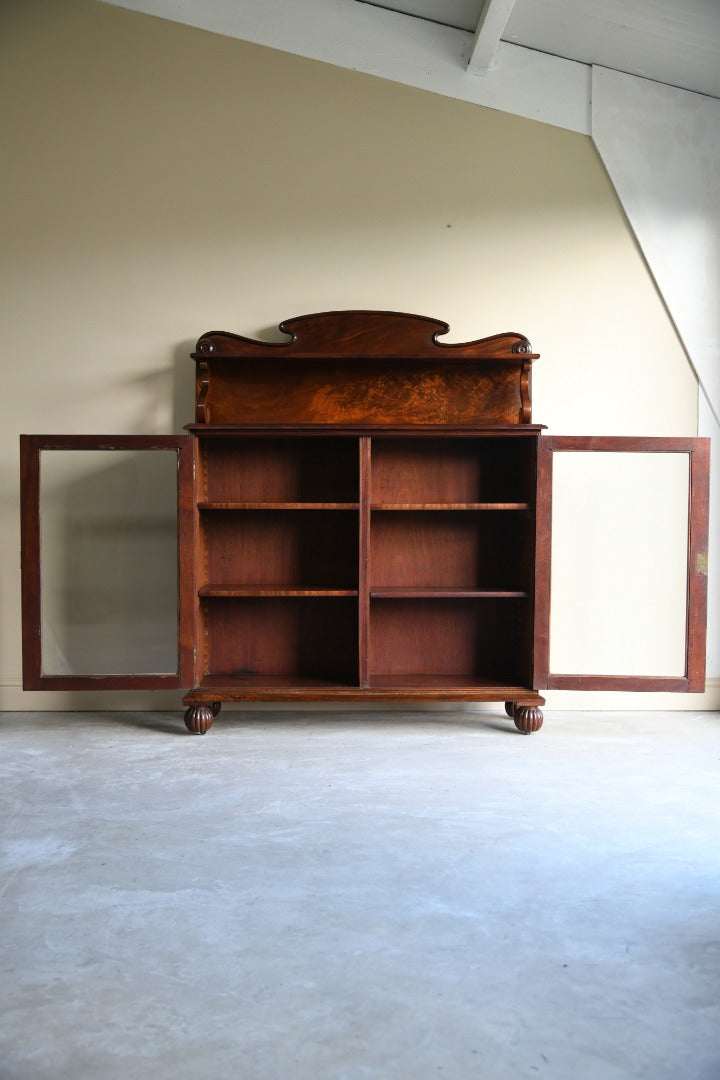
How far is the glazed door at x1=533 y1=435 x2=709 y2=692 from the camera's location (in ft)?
10.2

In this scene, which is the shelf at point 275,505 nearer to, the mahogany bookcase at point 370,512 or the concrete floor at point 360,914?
the mahogany bookcase at point 370,512

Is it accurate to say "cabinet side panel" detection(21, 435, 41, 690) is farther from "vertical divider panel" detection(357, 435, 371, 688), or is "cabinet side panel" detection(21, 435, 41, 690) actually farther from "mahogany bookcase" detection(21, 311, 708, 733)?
"vertical divider panel" detection(357, 435, 371, 688)

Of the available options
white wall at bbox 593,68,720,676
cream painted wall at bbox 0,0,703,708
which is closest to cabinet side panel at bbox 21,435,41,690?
cream painted wall at bbox 0,0,703,708

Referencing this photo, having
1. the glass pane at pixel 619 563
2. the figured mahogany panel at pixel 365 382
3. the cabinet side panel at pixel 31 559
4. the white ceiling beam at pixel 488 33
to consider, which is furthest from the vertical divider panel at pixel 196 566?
the white ceiling beam at pixel 488 33

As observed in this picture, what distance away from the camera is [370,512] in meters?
3.34

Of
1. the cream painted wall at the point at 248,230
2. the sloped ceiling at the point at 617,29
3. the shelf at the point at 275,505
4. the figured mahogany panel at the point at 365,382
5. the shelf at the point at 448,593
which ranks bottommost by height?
the shelf at the point at 448,593

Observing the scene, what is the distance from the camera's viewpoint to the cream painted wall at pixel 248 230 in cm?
353

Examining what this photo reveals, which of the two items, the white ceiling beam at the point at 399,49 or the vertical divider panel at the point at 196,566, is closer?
the vertical divider panel at the point at 196,566

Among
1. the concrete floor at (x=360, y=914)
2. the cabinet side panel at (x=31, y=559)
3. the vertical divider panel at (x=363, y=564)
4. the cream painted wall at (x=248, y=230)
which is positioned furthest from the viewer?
the cream painted wall at (x=248, y=230)

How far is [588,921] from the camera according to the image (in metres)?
1.67

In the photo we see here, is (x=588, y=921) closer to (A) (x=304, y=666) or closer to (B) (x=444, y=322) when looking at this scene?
(A) (x=304, y=666)

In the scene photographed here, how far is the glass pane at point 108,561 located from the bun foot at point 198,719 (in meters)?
0.18

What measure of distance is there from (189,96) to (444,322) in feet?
4.80

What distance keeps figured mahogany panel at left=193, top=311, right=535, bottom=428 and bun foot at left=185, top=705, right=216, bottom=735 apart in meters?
1.16
